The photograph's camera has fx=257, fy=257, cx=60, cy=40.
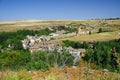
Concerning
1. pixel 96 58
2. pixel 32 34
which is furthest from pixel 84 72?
pixel 32 34

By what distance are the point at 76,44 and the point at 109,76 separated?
64063 millimetres

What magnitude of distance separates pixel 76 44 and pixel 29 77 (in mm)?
64153

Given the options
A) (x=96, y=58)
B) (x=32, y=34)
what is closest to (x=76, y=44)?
(x=96, y=58)

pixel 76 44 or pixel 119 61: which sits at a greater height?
pixel 119 61

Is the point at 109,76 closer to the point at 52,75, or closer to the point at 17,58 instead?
the point at 52,75

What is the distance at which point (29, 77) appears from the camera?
3.97 metres

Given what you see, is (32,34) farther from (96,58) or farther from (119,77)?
(119,77)

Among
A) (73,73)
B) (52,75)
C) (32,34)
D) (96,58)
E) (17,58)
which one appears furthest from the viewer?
(32,34)

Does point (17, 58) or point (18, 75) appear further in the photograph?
point (17, 58)

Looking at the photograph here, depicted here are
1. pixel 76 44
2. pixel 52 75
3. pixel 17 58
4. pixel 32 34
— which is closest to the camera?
pixel 52 75

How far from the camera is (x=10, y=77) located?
13.3 ft

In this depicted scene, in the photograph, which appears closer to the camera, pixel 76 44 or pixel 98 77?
pixel 98 77

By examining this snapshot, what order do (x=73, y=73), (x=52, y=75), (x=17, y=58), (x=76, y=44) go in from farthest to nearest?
(x=76, y=44) < (x=17, y=58) < (x=73, y=73) < (x=52, y=75)

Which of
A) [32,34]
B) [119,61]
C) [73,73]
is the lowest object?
[32,34]
